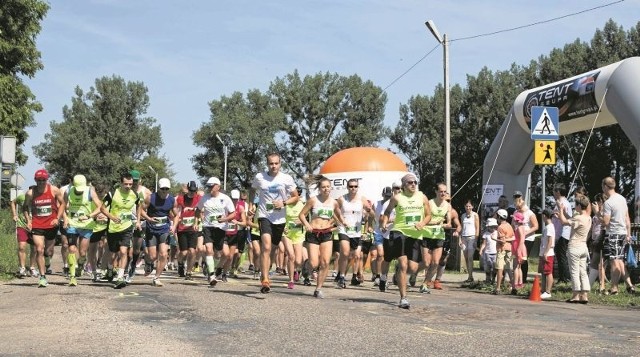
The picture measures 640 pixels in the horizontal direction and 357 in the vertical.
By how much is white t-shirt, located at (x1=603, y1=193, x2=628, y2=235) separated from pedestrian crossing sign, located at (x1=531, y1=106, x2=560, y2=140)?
3.30 metres

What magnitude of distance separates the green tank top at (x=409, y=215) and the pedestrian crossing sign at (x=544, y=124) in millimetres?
6199

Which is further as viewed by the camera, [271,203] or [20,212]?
[20,212]

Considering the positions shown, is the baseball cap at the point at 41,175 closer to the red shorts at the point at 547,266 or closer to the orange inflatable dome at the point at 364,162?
the red shorts at the point at 547,266

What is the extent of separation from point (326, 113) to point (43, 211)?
68.2 m

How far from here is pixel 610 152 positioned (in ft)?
165

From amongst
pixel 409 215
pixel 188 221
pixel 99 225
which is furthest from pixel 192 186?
pixel 409 215

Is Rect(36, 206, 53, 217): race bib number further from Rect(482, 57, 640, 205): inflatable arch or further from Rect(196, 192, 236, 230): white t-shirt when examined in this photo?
Rect(482, 57, 640, 205): inflatable arch

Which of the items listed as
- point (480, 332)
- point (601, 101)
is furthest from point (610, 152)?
point (480, 332)

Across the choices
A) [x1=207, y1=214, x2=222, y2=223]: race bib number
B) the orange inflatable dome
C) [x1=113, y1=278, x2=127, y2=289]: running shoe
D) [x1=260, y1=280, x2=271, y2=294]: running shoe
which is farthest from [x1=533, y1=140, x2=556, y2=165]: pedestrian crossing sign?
the orange inflatable dome

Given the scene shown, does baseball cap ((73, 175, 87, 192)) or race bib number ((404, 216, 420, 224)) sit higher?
baseball cap ((73, 175, 87, 192))

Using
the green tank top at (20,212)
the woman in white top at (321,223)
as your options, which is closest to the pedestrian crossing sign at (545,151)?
the woman in white top at (321,223)

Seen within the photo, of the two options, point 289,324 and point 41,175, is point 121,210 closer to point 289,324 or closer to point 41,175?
point 41,175

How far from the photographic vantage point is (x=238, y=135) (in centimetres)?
8169

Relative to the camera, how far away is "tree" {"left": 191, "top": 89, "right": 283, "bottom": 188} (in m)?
81.2
